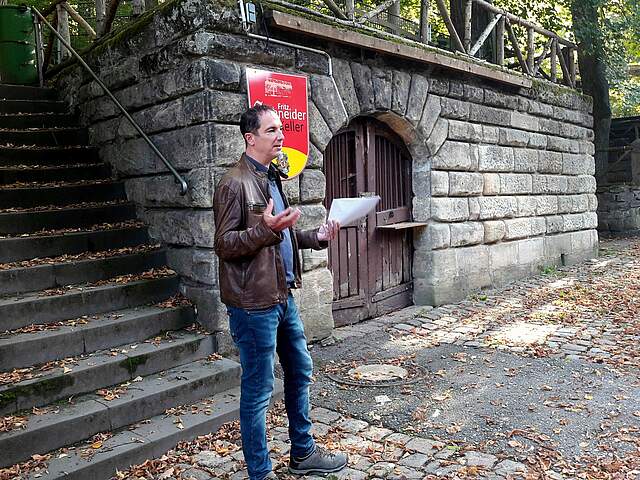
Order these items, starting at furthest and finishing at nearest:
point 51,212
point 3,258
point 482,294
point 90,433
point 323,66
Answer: point 482,294 → point 323,66 → point 51,212 → point 3,258 → point 90,433

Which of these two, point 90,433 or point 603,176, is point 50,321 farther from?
point 603,176

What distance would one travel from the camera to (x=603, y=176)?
1606 centimetres

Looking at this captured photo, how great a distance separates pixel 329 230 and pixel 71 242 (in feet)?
10.8

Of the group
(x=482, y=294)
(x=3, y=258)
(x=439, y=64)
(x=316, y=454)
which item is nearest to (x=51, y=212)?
(x=3, y=258)

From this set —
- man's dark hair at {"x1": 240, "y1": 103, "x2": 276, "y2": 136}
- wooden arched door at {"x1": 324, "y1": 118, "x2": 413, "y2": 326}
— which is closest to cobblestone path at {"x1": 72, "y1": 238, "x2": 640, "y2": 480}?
wooden arched door at {"x1": 324, "y1": 118, "x2": 413, "y2": 326}

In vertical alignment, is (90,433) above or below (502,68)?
below

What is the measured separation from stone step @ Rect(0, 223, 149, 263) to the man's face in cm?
298

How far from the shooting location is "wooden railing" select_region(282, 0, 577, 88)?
21.7 ft

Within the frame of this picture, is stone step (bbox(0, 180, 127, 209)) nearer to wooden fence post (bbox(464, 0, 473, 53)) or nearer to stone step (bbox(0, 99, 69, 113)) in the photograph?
stone step (bbox(0, 99, 69, 113))

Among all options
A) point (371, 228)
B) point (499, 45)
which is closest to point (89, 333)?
point (371, 228)

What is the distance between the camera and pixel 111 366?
421 centimetres

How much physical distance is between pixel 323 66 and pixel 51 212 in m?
3.10

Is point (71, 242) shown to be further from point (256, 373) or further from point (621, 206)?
point (621, 206)

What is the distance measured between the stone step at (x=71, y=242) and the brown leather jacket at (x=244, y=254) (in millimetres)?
2898
